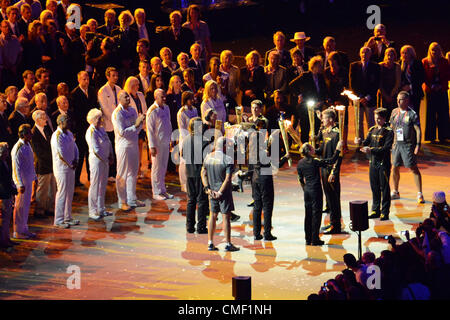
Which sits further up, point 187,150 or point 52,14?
point 52,14

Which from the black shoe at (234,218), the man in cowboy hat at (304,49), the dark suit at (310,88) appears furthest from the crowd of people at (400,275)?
the man in cowboy hat at (304,49)

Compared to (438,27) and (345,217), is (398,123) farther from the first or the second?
(438,27)

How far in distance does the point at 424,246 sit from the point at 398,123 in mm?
4707

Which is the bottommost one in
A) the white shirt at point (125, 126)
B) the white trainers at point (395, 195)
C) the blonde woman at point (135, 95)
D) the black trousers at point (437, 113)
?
the white trainers at point (395, 195)

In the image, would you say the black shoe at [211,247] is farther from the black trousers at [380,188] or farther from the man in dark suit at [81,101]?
the man in dark suit at [81,101]

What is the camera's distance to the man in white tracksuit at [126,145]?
1392 centimetres

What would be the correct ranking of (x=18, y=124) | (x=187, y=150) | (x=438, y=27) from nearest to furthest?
1. (x=187, y=150)
2. (x=18, y=124)
3. (x=438, y=27)

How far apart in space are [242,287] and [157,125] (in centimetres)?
624

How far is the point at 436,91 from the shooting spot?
1775cm

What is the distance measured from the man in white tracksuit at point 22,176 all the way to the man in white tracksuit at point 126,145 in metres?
1.73

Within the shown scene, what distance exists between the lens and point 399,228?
12.8 m

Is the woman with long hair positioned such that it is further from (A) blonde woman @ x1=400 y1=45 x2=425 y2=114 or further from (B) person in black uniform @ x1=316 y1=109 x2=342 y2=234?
(B) person in black uniform @ x1=316 y1=109 x2=342 y2=234

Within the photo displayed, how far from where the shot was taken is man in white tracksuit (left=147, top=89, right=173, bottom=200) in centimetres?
1440

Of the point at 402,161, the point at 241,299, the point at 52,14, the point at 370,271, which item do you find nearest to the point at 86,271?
the point at 241,299
